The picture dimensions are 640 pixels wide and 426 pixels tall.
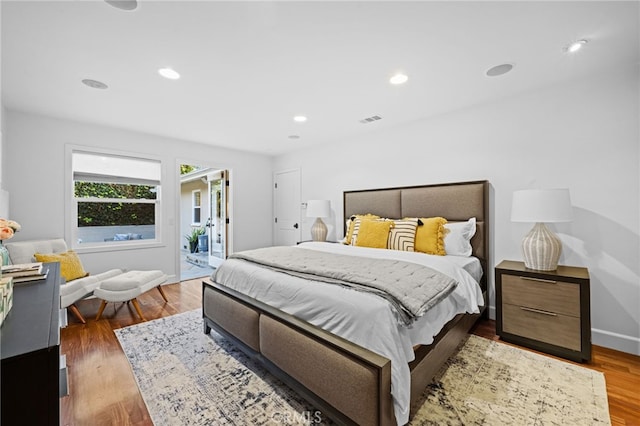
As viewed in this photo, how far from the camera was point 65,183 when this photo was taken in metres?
3.73

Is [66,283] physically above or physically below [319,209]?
below

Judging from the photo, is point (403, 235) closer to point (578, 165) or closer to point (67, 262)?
point (578, 165)

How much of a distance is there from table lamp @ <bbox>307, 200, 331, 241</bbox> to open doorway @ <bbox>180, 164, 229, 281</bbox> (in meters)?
1.98

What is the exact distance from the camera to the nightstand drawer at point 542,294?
2266 mm

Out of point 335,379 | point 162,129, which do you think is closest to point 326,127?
point 162,129

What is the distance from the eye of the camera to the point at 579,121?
104 inches

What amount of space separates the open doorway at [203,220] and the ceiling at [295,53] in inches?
89.0

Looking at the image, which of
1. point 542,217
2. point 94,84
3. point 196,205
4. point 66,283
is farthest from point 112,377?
point 196,205

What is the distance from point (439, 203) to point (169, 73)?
3.15 m

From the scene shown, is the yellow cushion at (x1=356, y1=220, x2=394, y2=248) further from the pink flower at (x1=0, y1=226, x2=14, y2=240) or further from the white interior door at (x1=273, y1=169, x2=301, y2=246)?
the pink flower at (x1=0, y1=226, x2=14, y2=240)

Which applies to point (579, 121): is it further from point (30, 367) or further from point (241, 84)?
point (30, 367)

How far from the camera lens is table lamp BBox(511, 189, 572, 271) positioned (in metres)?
2.36

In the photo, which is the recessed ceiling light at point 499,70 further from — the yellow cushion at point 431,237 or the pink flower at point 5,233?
the pink flower at point 5,233

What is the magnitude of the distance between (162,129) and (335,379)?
417 centimetres
